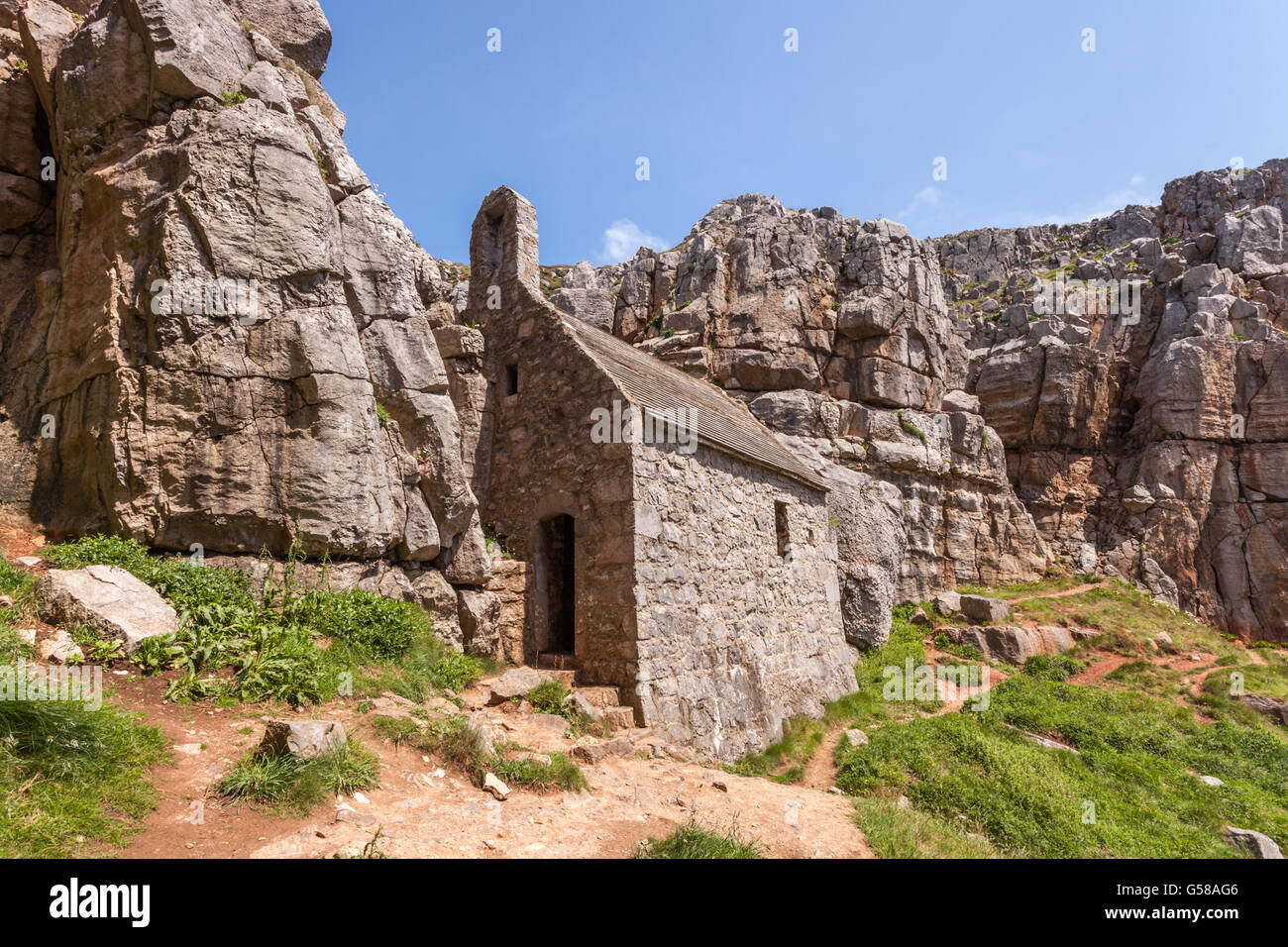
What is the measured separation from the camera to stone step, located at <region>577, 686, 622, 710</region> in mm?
9758

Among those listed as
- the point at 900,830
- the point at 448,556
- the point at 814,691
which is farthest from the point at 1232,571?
the point at 448,556

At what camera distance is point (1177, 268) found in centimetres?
3119

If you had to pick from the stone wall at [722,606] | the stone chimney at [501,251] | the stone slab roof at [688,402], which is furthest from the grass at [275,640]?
the stone chimney at [501,251]

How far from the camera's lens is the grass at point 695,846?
5273 mm

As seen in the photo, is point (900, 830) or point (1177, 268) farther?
point (1177, 268)

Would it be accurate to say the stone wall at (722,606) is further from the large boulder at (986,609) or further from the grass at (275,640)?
the large boulder at (986,609)

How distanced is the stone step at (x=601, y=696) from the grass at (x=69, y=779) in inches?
216

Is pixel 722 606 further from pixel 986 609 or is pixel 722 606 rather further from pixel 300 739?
pixel 986 609

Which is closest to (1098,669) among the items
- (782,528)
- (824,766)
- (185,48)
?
(782,528)

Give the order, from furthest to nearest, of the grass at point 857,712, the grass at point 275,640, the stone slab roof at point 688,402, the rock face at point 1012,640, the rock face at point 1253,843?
1. the rock face at point 1012,640
2. the stone slab roof at point 688,402
3. the grass at point 857,712
4. the rock face at point 1253,843
5. the grass at point 275,640

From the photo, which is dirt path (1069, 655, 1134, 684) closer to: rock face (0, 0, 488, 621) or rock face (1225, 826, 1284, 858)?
rock face (1225, 826, 1284, 858)
